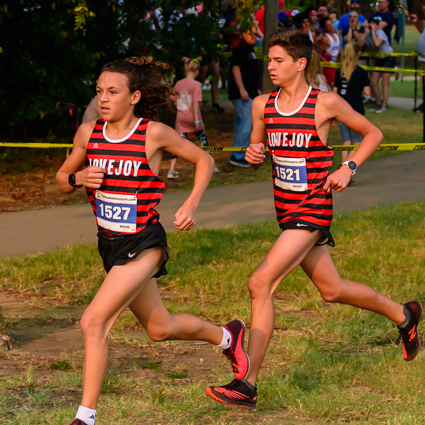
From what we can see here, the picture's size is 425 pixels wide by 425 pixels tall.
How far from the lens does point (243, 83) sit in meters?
11.6

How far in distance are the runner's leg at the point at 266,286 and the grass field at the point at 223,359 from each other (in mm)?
301

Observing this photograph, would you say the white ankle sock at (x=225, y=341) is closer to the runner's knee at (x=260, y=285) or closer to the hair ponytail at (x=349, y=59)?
the runner's knee at (x=260, y=285)

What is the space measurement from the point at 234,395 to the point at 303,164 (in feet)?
4.20

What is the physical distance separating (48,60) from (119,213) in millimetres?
8434

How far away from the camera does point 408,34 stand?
165 feet

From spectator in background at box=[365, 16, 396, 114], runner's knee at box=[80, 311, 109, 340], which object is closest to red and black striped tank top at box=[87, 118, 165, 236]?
runner's knee at box=[80, 311, 109, 340]

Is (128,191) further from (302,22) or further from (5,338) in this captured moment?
(302,22)

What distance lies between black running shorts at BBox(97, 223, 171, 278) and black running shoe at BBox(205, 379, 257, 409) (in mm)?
772

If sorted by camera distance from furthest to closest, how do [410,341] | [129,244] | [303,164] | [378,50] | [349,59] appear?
[378,50] → [349,59] → [410,341] → [303,164] → [129,244]

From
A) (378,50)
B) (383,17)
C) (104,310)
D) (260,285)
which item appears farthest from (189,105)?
(383,17)

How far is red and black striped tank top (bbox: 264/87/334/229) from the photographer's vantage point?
4.22m

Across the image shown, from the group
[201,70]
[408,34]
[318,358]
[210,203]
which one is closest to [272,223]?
[210,203]

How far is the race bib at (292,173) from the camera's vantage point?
13.9 feet

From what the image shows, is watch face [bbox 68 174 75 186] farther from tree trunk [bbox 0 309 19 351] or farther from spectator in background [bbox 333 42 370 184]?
spectator in background [bbox 333 42 370 184]
